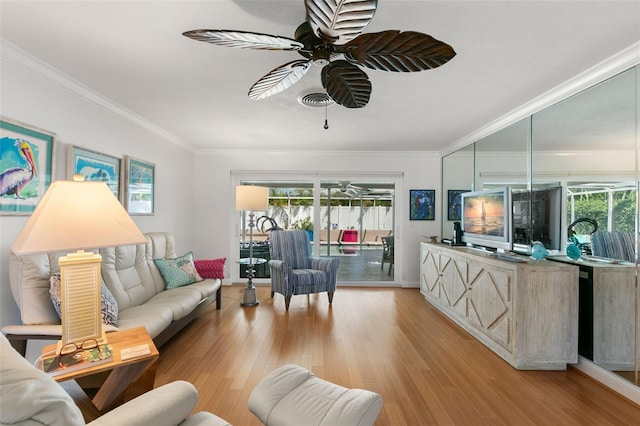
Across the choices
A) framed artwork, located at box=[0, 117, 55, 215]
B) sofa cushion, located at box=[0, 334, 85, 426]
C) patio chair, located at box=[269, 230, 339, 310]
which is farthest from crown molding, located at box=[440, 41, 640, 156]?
framed artwork, located at box=[0, 117, 55, 215]

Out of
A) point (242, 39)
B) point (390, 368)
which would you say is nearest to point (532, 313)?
point (390, 368)

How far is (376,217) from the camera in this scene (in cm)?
605

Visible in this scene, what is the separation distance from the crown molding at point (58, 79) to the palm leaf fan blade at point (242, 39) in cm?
181

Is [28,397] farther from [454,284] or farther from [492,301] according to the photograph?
[454,284]

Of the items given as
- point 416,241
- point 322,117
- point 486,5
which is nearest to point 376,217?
point 416,241

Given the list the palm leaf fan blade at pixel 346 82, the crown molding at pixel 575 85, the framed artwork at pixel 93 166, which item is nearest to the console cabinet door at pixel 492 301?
the crown molding at pixel 575 85

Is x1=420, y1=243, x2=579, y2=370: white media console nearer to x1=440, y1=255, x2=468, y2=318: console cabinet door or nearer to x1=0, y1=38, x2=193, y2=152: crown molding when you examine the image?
x1=440, y1=255, x2=468, y2=318: console cabinet door

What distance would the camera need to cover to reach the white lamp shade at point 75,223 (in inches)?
55.9

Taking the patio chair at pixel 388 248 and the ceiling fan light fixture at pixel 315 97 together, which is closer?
the ceiling fan light fixture at pixel 315 97

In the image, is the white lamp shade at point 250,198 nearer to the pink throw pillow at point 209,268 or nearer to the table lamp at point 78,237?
the pink throw pillow at point 209,268

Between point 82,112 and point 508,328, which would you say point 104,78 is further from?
point 508,328

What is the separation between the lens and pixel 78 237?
1475mm

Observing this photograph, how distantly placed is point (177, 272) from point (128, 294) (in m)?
0.72

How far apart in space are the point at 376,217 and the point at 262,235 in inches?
84.9
